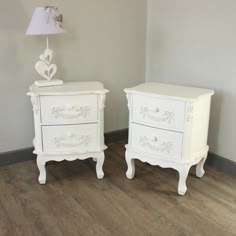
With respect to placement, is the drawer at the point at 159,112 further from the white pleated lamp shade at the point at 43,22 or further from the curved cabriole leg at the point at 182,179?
the white pleated lamp shade at the point at 43,22

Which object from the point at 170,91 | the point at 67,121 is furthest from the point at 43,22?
the point at 170,91

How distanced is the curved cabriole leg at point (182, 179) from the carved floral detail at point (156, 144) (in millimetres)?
141

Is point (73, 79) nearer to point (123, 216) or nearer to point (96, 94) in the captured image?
point (96, 94)

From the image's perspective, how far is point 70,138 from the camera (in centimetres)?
210

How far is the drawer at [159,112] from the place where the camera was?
1.92 meters

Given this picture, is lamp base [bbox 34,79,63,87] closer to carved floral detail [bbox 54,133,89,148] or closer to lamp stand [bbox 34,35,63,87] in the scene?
lamp stand [bbox 34,35,63,87]

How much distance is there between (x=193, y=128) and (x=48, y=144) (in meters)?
0.95

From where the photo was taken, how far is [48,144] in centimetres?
208

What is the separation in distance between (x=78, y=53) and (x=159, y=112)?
919 mm

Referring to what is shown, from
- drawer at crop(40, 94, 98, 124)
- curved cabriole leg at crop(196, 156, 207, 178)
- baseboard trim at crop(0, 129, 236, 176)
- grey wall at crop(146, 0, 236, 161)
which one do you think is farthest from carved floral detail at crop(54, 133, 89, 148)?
grey wall at crop(146, 0, 236, 161)

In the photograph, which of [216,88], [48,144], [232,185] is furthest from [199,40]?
[48,144]

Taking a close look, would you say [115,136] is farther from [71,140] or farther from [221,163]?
[221,163]

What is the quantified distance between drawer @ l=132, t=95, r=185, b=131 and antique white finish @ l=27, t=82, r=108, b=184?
0.24 metres

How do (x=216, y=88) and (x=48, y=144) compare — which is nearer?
(x=48, y=144)
